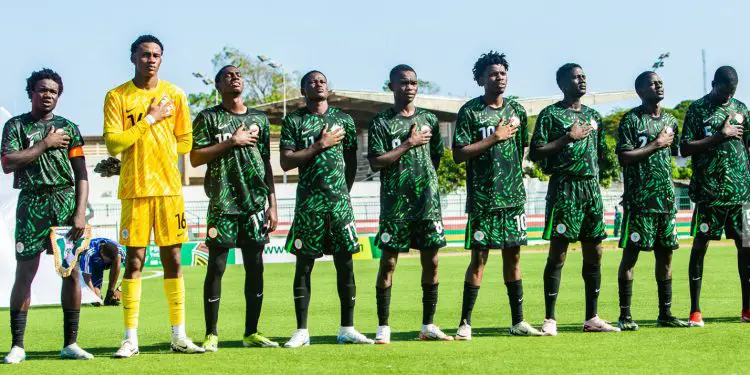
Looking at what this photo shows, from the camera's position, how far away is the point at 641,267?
68.3ft

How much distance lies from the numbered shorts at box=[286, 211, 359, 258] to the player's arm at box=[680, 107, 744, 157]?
139 inches

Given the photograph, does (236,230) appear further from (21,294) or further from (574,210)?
(574,210)

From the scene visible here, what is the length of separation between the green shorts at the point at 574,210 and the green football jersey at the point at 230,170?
2.69 meters

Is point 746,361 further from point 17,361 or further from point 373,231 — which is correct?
point 373,231

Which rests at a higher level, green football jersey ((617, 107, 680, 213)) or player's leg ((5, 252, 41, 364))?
green football jersey ((617, 107, 680, 213))

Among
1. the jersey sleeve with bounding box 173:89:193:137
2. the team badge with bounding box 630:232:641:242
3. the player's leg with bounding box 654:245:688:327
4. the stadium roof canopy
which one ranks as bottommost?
the player's leg with bounding box 654:245:688:327

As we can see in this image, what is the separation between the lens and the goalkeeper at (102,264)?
15.3m

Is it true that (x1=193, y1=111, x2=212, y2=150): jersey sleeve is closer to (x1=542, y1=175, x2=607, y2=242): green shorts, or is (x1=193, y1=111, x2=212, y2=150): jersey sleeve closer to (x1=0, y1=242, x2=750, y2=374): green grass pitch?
(x1=0, y1=242, x2=750, y2=374): green grass pitch

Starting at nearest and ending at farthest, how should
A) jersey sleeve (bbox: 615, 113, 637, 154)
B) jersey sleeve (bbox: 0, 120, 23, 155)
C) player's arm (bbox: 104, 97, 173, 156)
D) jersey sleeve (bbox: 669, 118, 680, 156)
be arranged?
player's arm (bbox: 104, 97, 173, 156), jersey sleeve (bbox: 0, 120, 23, 155), jersey sleeve (bbox: 615, 113, 637, 154), jersey sleeve (bbox: 669, 118, 680, 156)

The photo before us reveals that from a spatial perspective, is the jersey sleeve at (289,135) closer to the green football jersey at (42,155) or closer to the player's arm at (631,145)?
the green football jersey at (42,155)

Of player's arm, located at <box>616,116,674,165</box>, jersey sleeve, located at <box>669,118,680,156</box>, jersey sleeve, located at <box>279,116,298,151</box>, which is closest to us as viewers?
jersey sleeve, located at <box>279,116,298,151</box>

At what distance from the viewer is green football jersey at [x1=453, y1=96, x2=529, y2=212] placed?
9578 mm

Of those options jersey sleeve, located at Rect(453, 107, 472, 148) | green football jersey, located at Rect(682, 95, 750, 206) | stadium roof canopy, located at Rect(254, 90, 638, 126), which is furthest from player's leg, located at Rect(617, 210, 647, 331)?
stadium roof canopy, located at Rect(254, 90, 638, 126)

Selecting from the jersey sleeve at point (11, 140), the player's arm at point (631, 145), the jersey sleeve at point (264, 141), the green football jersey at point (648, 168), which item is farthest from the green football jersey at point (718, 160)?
the jersey sleeve at point (11, 140)
